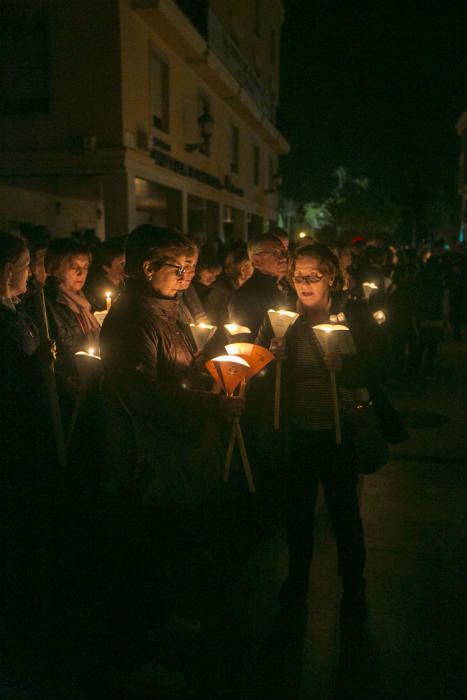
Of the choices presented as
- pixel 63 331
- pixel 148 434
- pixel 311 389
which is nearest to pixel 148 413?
pixel 148 434

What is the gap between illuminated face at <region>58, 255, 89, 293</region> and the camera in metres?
4.56

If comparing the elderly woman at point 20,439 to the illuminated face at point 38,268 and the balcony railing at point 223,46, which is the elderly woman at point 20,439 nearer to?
the illuminated face at point 38,268

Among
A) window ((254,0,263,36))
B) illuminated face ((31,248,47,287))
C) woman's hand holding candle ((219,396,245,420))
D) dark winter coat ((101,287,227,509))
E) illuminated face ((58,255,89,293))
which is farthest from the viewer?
window ((254,0,263,36))

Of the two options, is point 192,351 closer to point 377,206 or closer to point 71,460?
point 71,460

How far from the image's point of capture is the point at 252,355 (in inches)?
133

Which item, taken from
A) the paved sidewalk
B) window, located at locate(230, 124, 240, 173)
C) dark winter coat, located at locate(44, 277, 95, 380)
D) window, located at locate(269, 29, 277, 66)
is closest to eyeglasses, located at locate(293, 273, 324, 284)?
dark winter coat, located at locate(44, 277, 95, 380)

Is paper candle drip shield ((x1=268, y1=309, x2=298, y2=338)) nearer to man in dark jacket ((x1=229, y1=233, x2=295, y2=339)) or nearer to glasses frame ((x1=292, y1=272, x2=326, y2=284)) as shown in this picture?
glasses frame ((x1=292, y1=272, x2=326, y2=284))

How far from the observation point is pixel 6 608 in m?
3.44

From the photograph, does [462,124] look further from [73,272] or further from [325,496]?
[325,496]

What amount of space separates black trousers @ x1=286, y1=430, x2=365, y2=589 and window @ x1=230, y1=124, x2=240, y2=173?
822 inches

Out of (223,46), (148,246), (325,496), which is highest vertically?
(223,46)

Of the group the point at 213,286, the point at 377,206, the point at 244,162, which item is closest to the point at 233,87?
the point at 244,162

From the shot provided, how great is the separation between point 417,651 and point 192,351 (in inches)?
79.5

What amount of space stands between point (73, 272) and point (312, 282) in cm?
189
